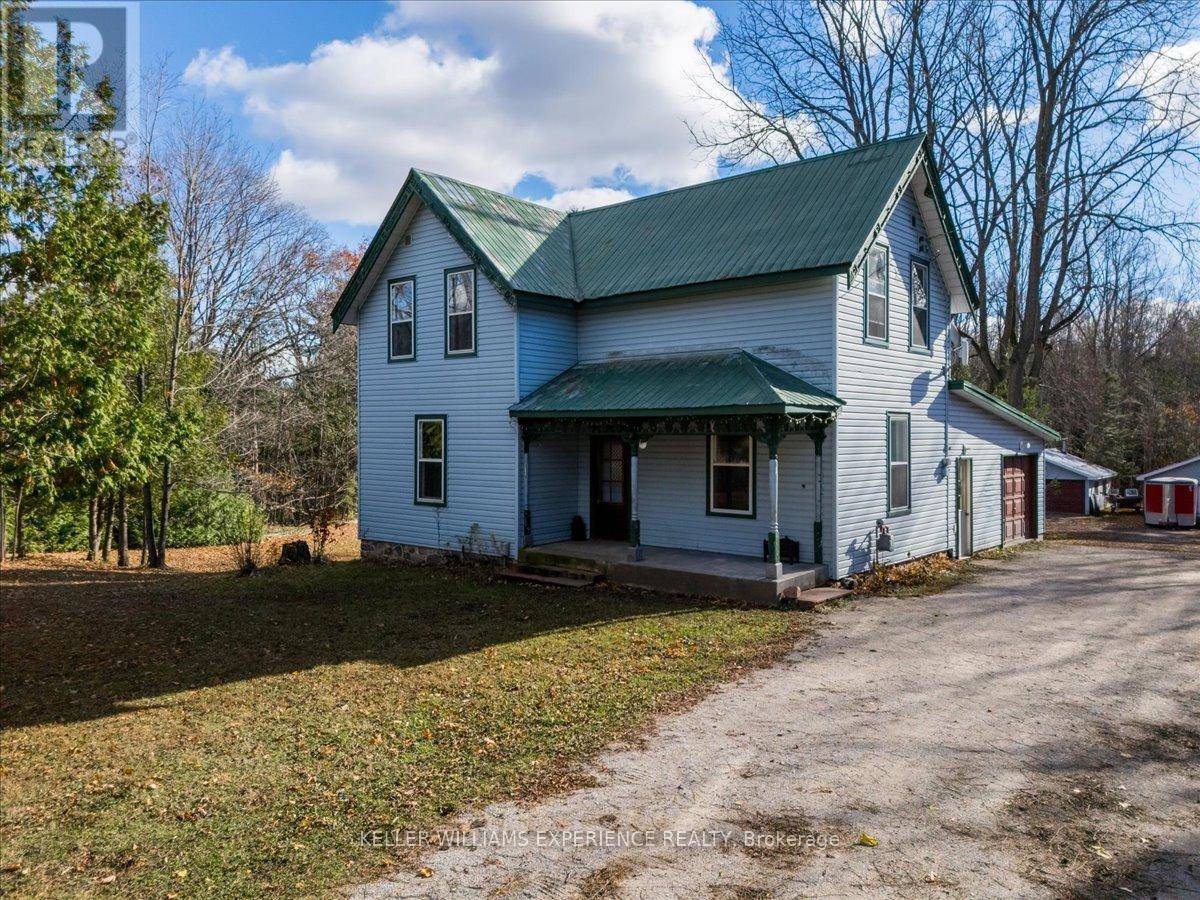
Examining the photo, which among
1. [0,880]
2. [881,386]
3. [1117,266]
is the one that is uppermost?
[1117,266]

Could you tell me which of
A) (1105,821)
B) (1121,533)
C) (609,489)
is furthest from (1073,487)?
(1105,821)

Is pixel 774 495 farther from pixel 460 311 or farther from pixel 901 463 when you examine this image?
pixel 460 311

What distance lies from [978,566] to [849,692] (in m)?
9.87

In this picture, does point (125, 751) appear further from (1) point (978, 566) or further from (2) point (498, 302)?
(1) point (978, 566)

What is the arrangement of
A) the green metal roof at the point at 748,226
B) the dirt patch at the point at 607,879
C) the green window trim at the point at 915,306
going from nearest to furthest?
the dirt patch at the point at 607,879
the green metal roof at the point at 748,226
the green window trim at the point at 915,306

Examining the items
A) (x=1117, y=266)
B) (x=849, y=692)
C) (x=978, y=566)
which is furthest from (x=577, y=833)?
(x=1117, y=266)

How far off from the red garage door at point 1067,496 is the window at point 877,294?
64.4ft

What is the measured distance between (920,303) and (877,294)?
203cm

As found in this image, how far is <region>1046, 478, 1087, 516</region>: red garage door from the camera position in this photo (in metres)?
29.2

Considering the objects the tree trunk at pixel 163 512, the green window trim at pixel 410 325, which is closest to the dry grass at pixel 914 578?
the green window trim at pixel 410 325

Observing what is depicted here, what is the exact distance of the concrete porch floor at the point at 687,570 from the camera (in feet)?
40.0

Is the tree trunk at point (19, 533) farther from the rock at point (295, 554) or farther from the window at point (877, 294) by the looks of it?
the window at point (877, 294)

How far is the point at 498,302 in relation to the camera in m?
15.6

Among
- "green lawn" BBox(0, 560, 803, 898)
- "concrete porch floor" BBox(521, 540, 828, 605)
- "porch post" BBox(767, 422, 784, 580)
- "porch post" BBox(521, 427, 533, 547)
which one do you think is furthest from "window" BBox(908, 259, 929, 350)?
"porch post" BBox(521, 427, 533, 547)
